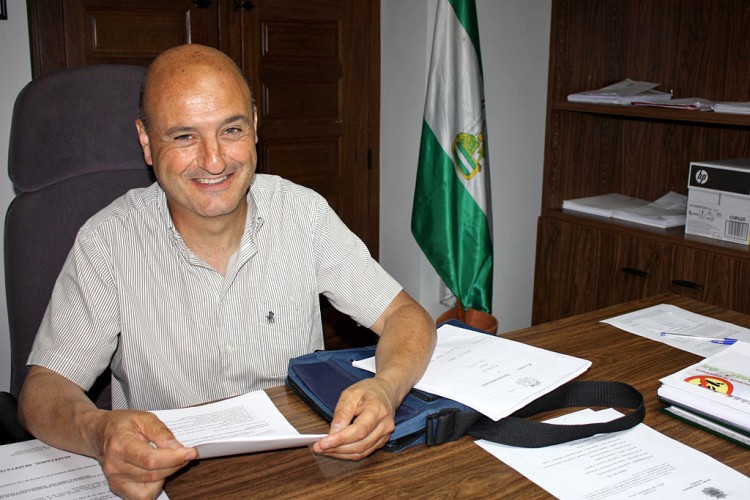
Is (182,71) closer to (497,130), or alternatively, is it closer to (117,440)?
(117,440)

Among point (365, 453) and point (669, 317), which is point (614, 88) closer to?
point (669, 317)

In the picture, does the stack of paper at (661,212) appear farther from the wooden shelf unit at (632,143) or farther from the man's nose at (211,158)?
the man's nose at (211,158)

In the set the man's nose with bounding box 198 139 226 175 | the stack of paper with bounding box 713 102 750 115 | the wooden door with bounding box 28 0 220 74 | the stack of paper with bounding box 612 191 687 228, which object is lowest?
the stack of paper with bounding box 612 191 687 228

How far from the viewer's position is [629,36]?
295 cm

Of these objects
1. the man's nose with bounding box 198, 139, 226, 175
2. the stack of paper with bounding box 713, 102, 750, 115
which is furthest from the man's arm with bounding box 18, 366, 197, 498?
the stack of paper with bounding box 713, 102, 750, 115

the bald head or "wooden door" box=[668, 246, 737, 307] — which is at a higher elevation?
the bald head

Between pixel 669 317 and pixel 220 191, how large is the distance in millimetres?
992

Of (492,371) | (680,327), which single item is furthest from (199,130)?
(680,327)

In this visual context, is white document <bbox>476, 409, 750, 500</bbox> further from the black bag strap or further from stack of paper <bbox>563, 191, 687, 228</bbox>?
stack of paper <bbox>563, 191, 687, 228</bbox>

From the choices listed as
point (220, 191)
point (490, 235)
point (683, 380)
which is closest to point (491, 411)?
point (683, 380)

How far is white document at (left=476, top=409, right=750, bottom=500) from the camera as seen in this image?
1.00m

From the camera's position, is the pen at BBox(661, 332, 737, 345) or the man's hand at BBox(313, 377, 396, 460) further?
the pen at BBox(661, 332, 737, 345)

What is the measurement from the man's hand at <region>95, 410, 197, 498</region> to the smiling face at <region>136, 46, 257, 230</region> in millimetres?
501

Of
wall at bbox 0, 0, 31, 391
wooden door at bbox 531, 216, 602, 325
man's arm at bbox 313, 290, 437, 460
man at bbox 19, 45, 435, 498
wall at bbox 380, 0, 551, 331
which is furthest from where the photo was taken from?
wall at bbox 380, 0, 551, 331
